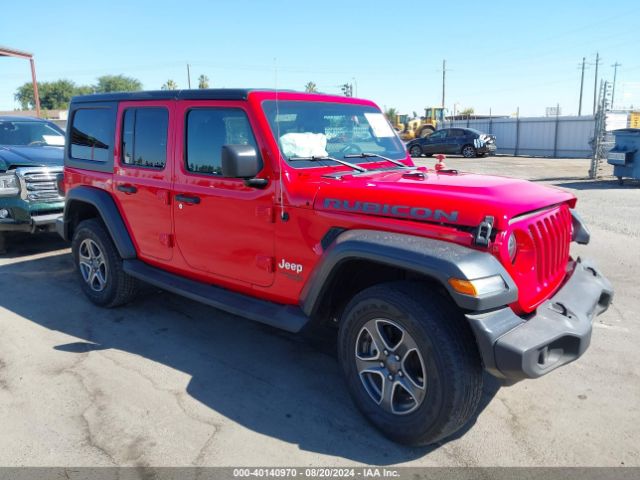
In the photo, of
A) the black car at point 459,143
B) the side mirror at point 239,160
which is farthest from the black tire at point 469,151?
the side mirror at point 239,160

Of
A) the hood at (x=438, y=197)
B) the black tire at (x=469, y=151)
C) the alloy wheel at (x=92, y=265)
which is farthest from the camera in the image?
the black tire at (x=469, y=151)

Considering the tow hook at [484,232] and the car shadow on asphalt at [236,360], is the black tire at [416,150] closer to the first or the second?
the car shadow on asphalt at [236,360]

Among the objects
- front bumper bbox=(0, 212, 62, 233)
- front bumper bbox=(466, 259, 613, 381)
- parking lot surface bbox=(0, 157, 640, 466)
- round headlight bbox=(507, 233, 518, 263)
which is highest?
round headlight bbox=(507, 233, 518, 263)

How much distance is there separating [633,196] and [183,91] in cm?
1107

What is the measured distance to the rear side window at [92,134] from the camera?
481cm

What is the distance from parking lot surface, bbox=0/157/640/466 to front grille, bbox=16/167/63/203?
2.13 m

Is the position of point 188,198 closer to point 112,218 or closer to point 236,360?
point 112,218

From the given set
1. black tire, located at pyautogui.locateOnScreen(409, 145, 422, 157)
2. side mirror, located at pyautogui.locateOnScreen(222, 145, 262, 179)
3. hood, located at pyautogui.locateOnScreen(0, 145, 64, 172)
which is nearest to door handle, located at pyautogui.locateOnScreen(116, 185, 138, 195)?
side mirror, located at pyautogui.locateOnScreen(222, 145, 262, 179)

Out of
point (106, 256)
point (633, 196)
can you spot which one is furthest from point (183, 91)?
point (633, 196)

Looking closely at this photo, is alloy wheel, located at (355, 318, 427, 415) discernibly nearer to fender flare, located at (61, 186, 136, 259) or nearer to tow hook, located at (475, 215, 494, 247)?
tow hook, located at (475, 215, 494, 247)

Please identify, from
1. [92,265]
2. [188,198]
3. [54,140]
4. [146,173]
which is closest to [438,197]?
[188,198]

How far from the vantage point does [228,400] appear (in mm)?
3436

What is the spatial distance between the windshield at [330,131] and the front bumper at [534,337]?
1658mm

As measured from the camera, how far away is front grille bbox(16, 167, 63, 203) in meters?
6.73
